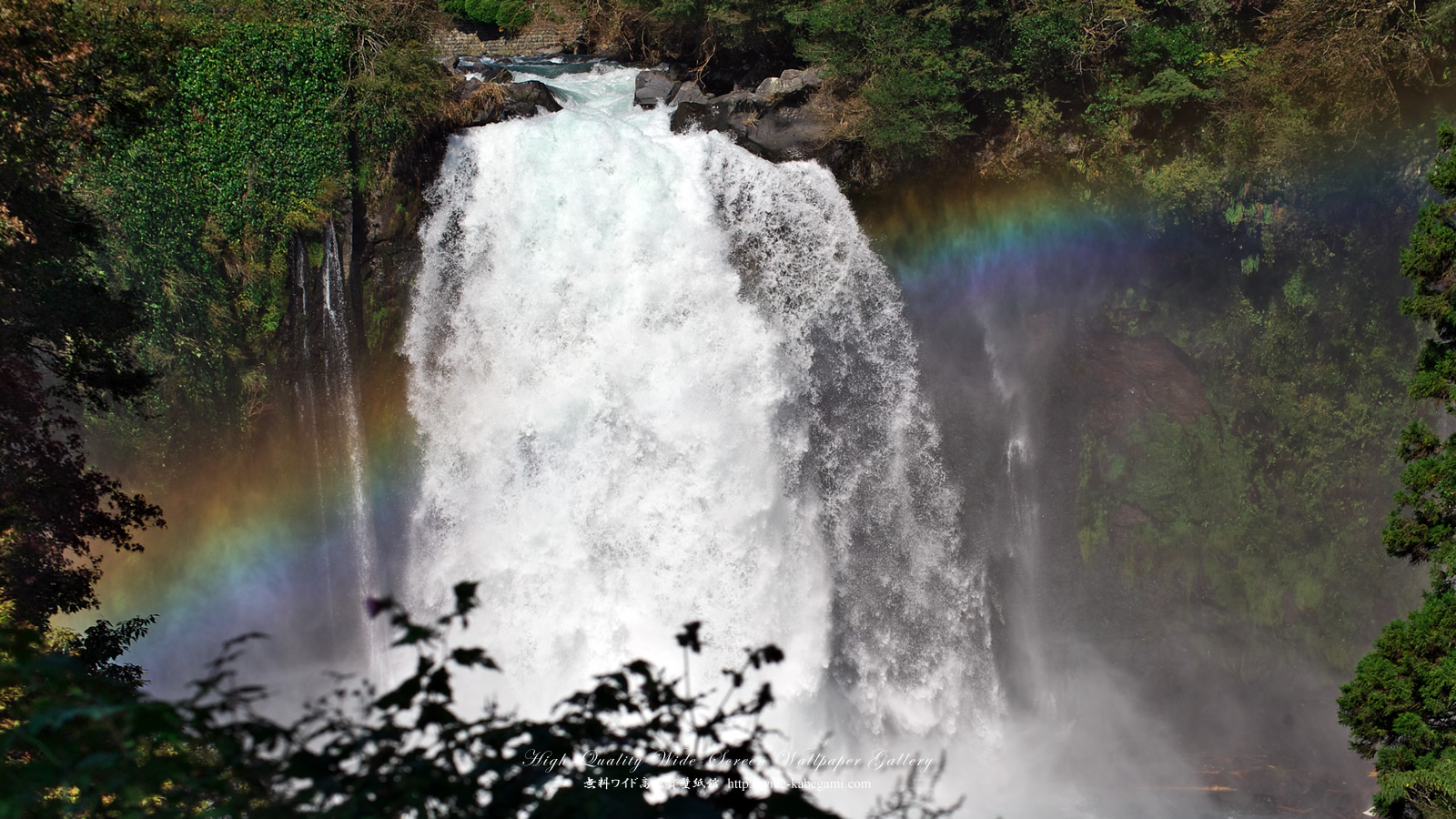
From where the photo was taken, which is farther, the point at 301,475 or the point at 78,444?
the point at 301,475

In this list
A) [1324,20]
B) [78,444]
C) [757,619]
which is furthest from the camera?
[1324,20]

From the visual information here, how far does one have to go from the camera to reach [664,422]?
9.76 m

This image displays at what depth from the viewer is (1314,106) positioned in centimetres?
1073

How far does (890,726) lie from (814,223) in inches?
245

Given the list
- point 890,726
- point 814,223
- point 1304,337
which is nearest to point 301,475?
point 814,223

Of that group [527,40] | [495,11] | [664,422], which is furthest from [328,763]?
[495,11]

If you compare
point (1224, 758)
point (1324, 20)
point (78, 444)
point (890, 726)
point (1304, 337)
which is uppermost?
point (1324, 20)

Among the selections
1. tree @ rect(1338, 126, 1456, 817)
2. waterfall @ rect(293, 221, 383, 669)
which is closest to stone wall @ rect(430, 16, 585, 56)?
waterfall @ rect(293, 221, 383, 669)

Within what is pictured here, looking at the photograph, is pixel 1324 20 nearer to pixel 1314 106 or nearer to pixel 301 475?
pixel 1314 106

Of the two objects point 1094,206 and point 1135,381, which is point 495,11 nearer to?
point 1094,206

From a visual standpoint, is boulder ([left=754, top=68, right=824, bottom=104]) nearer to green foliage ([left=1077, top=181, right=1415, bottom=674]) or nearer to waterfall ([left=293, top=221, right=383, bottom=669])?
green foliage ([left=1077, top=181, right=1415, bottom=674])

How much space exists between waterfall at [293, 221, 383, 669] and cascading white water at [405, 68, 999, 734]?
0.92 m

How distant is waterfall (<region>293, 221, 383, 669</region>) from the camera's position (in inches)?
414

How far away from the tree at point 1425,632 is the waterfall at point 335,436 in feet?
34.5
